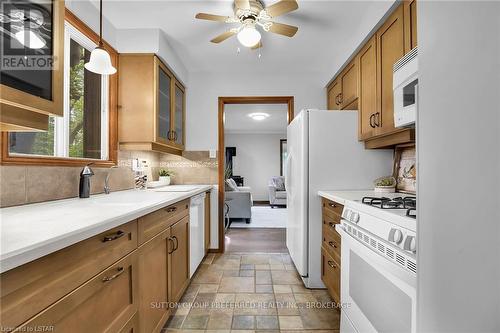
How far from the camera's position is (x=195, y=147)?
3.34m

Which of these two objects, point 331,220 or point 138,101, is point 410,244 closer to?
point 331,220

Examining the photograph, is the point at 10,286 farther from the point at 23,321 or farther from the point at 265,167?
the point at 265,167

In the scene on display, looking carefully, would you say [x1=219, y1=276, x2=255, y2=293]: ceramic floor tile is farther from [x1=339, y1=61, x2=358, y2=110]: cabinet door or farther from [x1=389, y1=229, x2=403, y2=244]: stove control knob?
[x1=339, y1=61, x2=358, y2=110]: cabinet door

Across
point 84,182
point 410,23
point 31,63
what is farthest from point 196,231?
point 410,23

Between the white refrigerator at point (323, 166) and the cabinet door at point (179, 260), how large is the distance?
105 cm

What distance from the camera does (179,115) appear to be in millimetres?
3133

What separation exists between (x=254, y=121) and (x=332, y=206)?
5.15 m

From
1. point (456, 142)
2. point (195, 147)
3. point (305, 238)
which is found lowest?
point (305, 238)

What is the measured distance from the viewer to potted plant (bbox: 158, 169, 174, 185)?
3.00 metres

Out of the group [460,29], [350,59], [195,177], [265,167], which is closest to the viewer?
[460,29]

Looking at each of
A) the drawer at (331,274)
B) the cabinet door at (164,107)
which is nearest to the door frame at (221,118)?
the cabinet door at (164,107)

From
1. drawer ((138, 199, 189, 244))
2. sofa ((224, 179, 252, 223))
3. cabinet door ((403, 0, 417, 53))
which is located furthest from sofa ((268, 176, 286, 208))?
cabinet door ((403, 0, 417, 53))

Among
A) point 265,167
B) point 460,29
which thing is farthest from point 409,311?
point 265,167

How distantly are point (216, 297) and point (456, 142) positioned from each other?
213 cm
